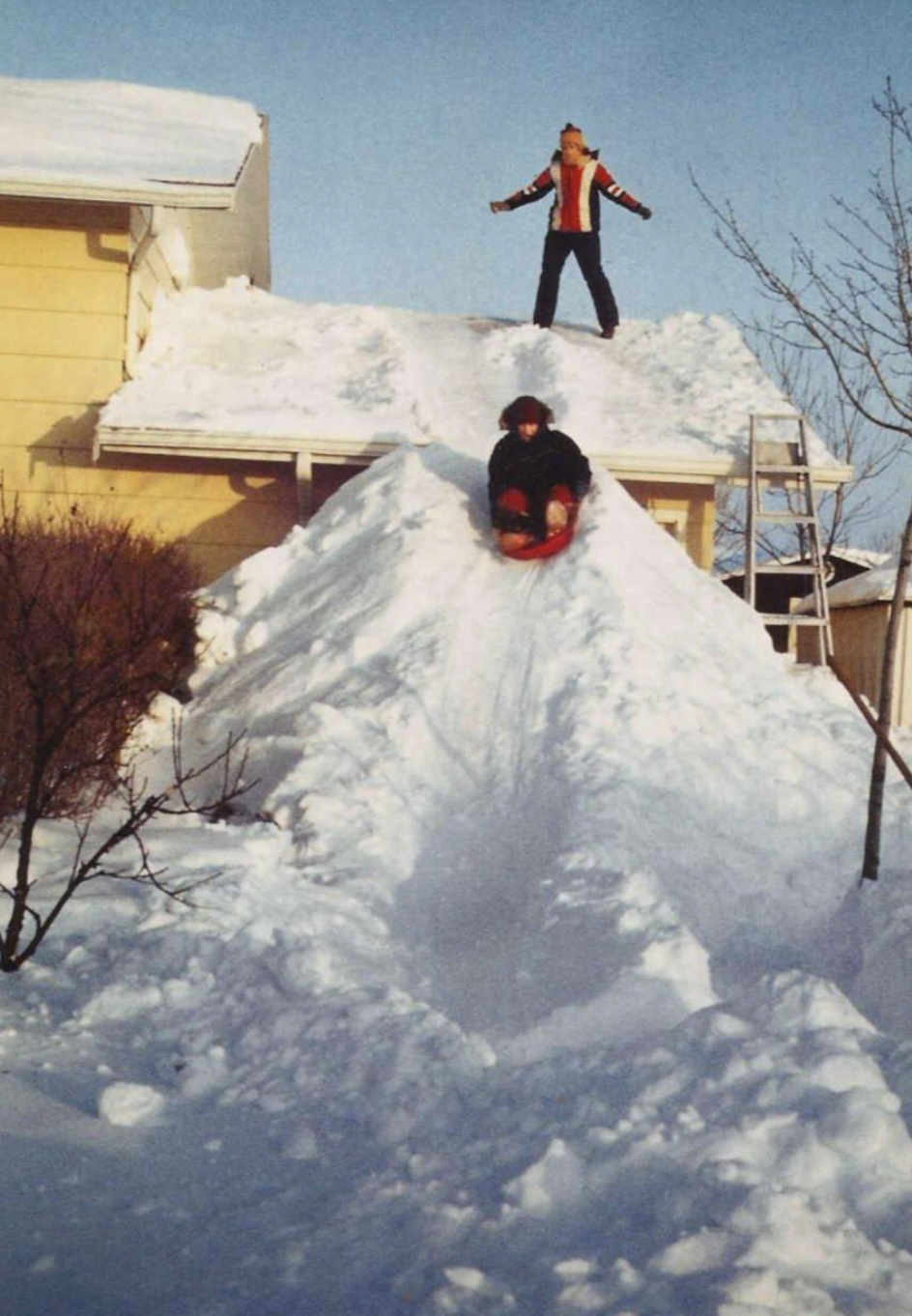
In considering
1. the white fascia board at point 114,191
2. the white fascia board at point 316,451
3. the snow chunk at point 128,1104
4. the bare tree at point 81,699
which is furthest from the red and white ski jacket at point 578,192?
the snow chunk at point 128,1104

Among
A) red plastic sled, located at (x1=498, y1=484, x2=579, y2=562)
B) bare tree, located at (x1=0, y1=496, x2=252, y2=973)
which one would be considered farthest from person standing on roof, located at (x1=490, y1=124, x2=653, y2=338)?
bare tree, located at (x1=0, y1=496, x2=252, y2=973)

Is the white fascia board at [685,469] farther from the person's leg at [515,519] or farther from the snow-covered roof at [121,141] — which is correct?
the snow-covered roof at [121,141]

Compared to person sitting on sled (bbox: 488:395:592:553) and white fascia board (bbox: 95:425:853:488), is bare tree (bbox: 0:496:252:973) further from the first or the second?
person sitting on sled (bbox: 488:395:592:553)

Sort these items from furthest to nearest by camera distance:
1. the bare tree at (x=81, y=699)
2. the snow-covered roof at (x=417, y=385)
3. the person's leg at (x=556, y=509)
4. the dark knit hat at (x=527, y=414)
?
the snow-covered roof at (x=417, y=385)
the dark knit hat at (x=527, y=414)
the person's leg at (x=556, y=509)
the bare tree at (x=81, y=699)

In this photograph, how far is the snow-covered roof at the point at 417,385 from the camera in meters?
10.5

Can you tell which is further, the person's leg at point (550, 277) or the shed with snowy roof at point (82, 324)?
the person's leg at point (550, 277)

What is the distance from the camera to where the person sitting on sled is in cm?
809

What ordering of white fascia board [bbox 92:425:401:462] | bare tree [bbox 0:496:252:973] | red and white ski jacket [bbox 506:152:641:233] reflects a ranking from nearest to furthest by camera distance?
bare tree [bbox 0:496:252:973], white fascia board [bbox 92:425:401:462], red and white ski jacket [bbox 506:152:641:233]

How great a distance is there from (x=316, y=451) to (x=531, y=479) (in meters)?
2.97

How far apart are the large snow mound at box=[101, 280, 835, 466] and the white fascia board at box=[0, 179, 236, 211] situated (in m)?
1.57

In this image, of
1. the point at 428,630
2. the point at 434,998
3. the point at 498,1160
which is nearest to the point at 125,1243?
the point at 498,1160

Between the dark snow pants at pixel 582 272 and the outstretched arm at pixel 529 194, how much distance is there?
0.49 m

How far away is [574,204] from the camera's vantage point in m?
13.1

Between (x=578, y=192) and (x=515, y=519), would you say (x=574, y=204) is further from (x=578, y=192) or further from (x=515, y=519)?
(x=515, y=519)
